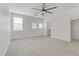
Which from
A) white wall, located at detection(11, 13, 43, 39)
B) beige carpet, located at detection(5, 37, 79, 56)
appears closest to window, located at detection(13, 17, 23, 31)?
white wall, located at detection(11, 13, 43, 39)

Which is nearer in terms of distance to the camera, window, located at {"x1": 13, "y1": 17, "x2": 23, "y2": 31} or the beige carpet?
the beige carpet

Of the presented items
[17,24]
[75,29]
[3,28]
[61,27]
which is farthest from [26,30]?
[3,28]

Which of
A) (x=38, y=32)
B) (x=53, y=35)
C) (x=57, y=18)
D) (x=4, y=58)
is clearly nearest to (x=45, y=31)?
(x=38, y=32)

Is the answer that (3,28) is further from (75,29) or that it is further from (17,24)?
(75,29)

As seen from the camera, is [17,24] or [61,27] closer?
[61,27]

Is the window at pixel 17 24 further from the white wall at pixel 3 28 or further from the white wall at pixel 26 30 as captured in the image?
the white wall at pixel 3 28

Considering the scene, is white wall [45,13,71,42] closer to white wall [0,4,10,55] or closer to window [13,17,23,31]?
window [13,17,23,31]

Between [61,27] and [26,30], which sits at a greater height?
[61,27]

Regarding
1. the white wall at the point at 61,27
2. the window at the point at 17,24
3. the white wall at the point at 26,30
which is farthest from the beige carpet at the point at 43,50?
the window at the point at 17,24

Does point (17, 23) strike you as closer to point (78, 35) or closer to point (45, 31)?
point (45, 31)

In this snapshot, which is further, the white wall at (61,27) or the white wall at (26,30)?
the white wall at (26,30)

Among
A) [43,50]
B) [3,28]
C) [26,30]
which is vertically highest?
[3,28]

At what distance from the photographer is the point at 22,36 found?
9055 mm

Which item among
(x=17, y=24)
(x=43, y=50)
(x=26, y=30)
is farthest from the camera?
(x=26, y=30)
